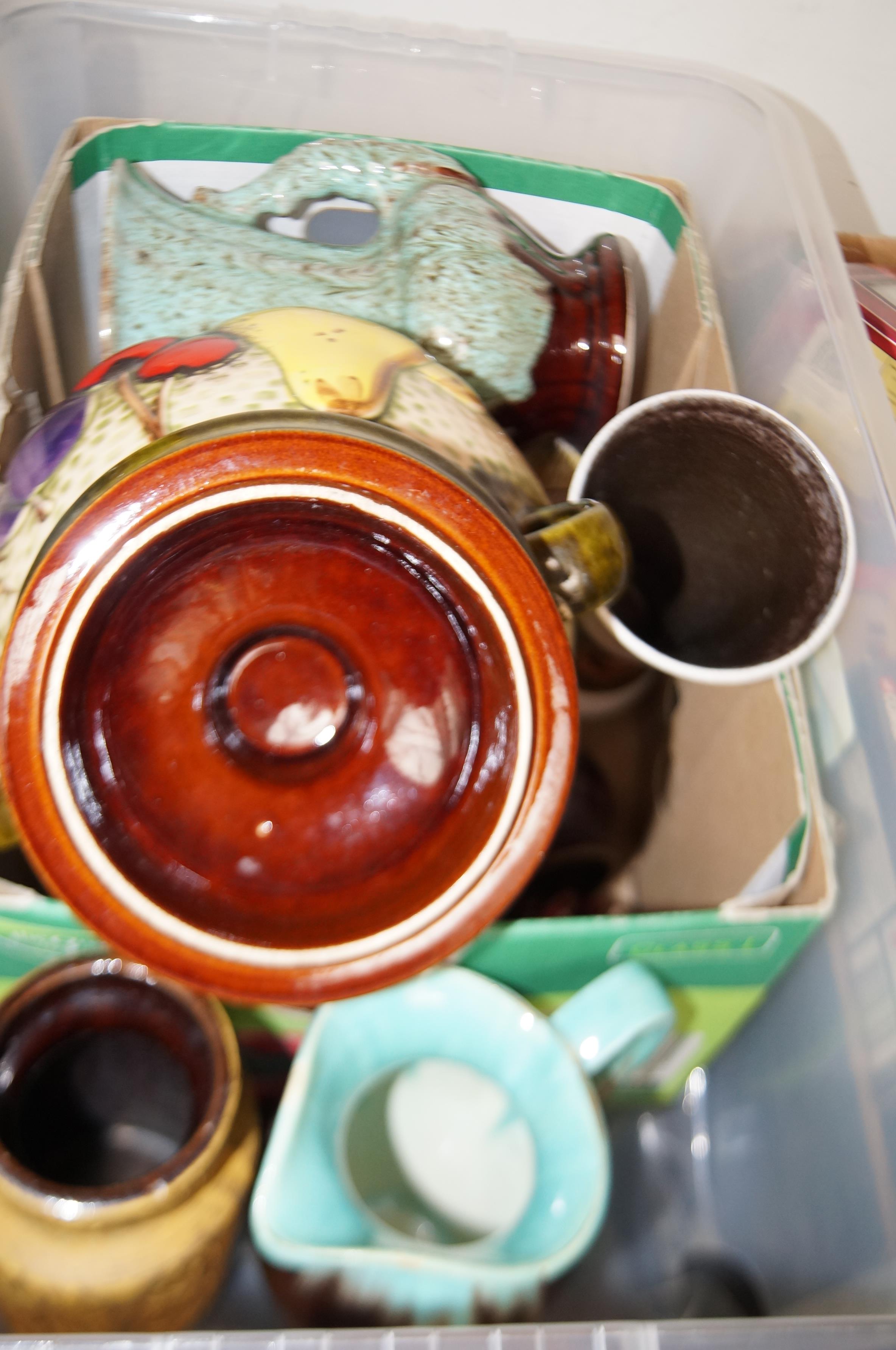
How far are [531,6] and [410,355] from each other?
36 centimetres

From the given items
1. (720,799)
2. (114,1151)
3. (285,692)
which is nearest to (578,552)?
(285,692)

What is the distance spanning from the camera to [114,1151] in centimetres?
45

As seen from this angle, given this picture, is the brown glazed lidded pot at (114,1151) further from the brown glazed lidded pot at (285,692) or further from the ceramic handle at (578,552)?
the ceramic handle at (578,552)

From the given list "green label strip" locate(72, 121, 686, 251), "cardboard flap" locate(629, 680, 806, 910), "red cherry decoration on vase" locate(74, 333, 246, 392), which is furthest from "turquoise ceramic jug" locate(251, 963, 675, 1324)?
"green label strip" locate(72, 121, 686, 251)

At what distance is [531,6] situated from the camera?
0.60m

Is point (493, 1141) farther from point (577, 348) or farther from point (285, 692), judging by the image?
point (577, 348)

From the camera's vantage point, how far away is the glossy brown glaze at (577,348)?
0.48 meters

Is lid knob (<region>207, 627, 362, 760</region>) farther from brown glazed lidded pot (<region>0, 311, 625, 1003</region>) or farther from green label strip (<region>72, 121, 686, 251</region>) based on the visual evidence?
green label strip (<region>72, 121, 686, 251</region>)

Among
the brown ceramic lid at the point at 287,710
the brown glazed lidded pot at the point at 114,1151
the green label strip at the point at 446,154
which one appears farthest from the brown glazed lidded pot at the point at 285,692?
the green label strip at the point at 446,154

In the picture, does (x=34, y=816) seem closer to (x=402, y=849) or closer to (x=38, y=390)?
(x=402, y=849)

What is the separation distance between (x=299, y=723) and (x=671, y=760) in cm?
31

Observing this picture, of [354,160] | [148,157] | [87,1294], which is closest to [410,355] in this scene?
[354,160]

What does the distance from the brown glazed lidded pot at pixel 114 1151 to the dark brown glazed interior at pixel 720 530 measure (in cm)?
30

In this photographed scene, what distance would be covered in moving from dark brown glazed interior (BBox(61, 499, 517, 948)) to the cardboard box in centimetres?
8
